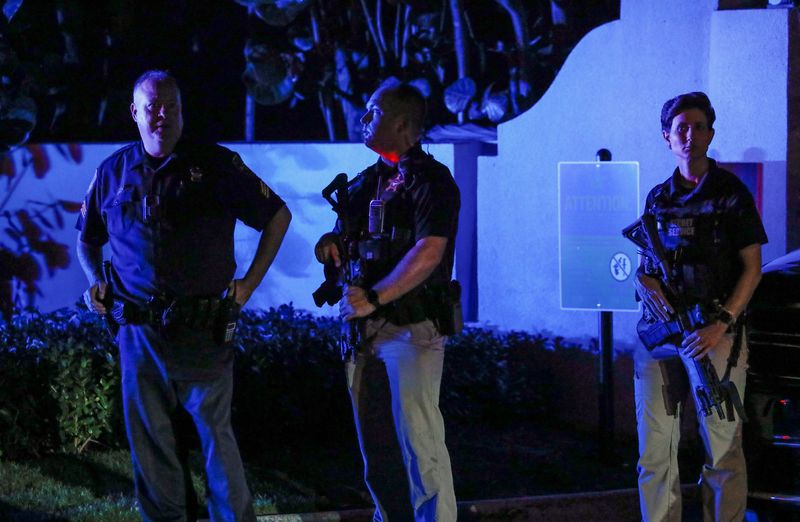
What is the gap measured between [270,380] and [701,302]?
8.62ft

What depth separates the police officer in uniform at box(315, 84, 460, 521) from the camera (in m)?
4.45

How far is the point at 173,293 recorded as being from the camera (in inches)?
171

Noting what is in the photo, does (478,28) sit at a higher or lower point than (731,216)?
higher

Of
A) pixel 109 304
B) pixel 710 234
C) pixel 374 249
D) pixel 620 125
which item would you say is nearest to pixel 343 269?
pixel 374 249

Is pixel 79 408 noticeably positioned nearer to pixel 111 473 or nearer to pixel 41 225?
pixel 111 473

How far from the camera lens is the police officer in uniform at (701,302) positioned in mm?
4688

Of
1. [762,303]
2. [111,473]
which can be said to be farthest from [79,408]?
[762,303]

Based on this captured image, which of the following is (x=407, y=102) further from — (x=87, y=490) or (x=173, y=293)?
(x=87, y=490)

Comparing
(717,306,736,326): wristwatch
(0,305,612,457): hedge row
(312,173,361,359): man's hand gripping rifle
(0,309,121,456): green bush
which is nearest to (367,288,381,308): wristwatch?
(312,173,361,359): man's hand gripping rifle

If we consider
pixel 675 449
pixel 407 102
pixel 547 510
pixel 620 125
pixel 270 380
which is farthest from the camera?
pixel 620 125

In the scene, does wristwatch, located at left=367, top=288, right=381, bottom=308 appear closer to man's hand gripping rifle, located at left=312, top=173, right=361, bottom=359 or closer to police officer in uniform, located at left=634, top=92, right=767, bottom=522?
man's hand gripping rifle, located at left=312, top=173, right=361, bottom=359

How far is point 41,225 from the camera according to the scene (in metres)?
7.87

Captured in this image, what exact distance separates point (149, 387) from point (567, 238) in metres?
2.98

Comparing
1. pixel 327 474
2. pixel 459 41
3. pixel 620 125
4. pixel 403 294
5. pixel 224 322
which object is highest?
pixel 459 41
